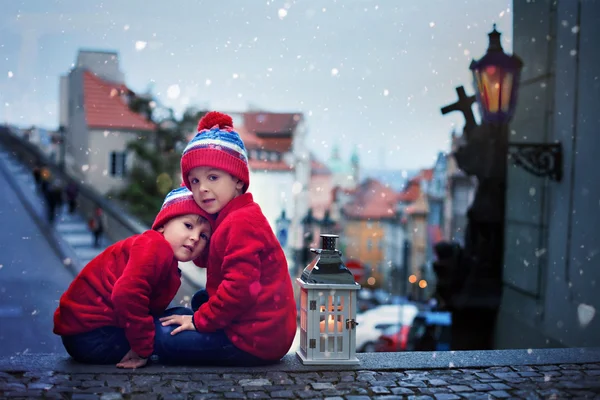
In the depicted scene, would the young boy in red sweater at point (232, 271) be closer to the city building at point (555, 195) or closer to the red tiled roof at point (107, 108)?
the city building at point (555, 195)

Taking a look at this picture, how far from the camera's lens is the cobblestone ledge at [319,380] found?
3.83 meters

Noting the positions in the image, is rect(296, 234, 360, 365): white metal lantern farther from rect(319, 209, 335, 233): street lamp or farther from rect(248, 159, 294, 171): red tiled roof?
rect(248, 159, 294, 171): red tiled roof

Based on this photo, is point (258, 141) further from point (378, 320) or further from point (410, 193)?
point (410, 193)

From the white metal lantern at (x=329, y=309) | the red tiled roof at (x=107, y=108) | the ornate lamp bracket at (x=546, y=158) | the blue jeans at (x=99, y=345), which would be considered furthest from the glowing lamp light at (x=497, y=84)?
the red tiled roof at (x=107, y=108)

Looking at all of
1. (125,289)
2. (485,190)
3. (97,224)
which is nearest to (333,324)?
(125,289)

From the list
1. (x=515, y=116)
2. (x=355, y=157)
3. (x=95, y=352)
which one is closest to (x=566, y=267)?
(x=515, y=116)

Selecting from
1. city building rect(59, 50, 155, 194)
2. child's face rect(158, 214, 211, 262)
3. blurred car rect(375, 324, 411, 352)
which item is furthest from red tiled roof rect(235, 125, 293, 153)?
child's face rect(158, 214, 211, 262)

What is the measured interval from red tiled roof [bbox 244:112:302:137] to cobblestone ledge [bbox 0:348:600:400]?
30.5 feet

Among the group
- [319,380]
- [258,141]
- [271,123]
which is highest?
[271,123]

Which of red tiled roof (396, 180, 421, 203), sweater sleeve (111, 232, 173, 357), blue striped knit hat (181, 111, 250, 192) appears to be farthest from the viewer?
red tiled roof (396, 180, 421, 203)

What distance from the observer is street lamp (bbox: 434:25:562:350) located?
651 cm

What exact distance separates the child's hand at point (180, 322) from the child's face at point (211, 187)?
0.65m

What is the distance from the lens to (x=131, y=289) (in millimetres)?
3963

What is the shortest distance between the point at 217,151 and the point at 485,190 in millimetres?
4797
